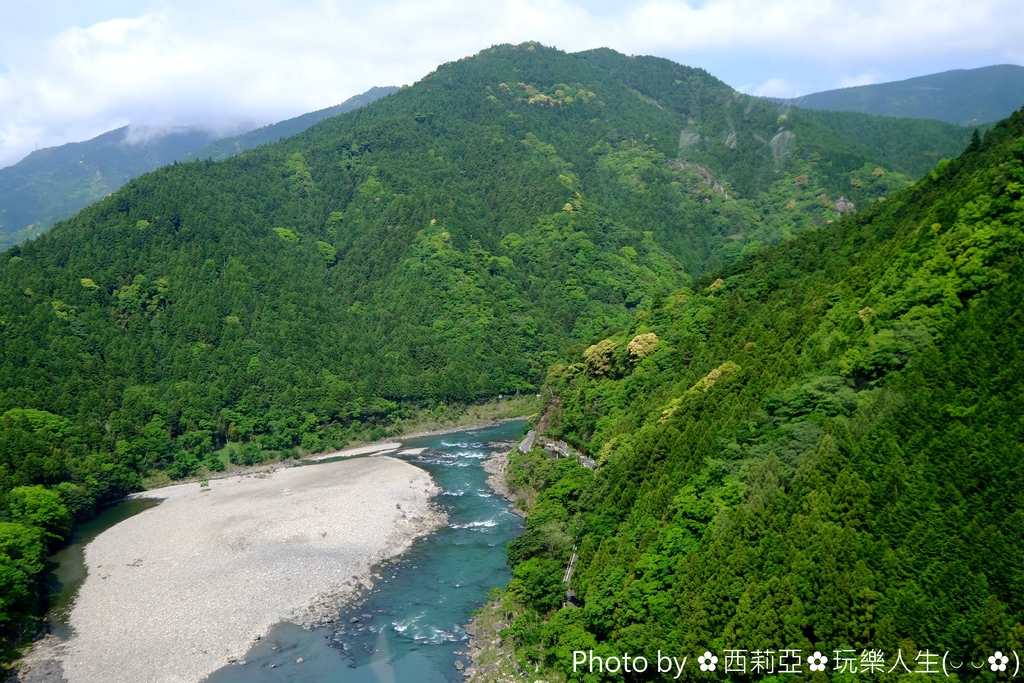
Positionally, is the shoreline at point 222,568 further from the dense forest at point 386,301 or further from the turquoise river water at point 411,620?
the dense forest at point 386,301

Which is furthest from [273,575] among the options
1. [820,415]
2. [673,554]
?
[820,415]

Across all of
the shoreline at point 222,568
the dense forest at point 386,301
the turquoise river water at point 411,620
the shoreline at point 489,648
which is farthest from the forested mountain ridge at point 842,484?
the shoreline at point 222,568

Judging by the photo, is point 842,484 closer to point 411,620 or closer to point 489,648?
point 489,648

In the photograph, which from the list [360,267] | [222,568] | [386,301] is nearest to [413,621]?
[222,568]

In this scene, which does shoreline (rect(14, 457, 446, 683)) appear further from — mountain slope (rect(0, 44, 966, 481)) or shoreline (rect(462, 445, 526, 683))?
mountain slope (rect(0, 44, 966, 481))

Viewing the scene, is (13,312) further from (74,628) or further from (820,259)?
(820,259)
